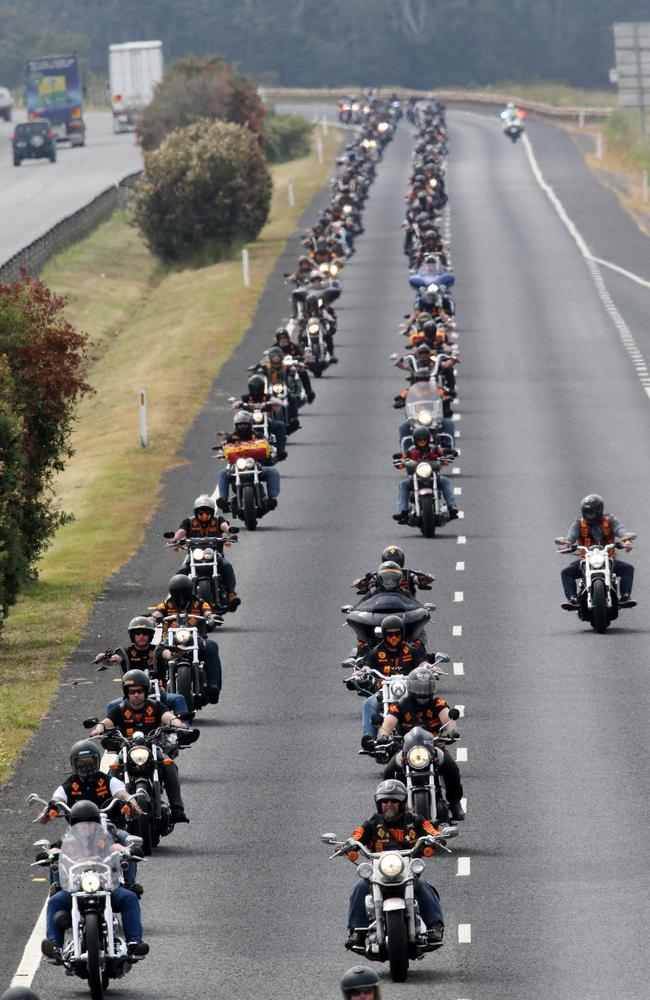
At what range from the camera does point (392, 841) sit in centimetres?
1819

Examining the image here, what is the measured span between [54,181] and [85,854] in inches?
3731

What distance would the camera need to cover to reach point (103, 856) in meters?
17.8

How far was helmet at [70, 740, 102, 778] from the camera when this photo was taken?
19.0m

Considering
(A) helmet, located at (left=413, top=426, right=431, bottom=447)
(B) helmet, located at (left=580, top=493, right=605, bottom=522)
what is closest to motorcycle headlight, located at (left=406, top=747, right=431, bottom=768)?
(B) helmet, located at (left=580, top=493, right=605, bottom=522)

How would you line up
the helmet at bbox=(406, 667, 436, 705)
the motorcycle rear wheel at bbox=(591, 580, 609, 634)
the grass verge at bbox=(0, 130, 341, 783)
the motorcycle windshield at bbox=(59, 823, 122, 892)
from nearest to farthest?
the motorcycle windshield at bbox=(59, 823, 122, 892), the helmet at bbox=(406, 667, 436, 705), the motorcycle rear wheel at bbox=(591, 580, 609, 634), the grass verge at bbox=(0, 130, 341, 783)

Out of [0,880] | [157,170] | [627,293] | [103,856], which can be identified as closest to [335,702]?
[0,880]

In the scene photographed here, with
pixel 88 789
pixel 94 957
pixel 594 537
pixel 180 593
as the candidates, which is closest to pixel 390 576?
pixel 180 593

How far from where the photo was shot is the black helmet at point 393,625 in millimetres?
24812

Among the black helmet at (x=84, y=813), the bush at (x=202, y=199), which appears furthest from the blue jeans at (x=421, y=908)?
the bush at (x=202, y=199)

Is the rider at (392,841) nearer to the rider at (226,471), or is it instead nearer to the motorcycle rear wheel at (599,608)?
the motorcycle rear wheel at (599,608)

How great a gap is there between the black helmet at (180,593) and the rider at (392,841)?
871 cm

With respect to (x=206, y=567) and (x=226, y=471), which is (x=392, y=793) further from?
(x=226, y=471)

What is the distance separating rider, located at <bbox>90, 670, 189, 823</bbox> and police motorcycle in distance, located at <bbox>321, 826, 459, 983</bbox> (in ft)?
13.4

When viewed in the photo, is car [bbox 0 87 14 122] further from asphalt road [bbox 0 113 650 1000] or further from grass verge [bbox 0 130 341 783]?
asphalt road [bbox 0 113 650 1000]
